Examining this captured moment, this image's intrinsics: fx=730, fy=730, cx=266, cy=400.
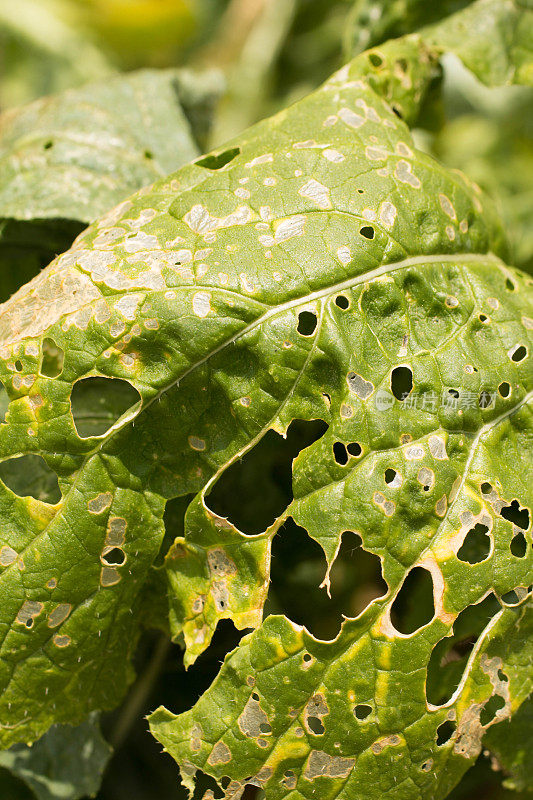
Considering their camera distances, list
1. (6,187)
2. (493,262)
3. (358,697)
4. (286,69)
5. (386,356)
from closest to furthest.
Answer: (358,697)
(386,356)
(493,262)
(6,187)
(286,69)

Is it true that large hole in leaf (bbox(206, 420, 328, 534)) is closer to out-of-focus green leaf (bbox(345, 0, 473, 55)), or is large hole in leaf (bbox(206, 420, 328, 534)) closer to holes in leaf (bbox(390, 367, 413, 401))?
holes in leaf (bbox(390, 367, 413, 401))

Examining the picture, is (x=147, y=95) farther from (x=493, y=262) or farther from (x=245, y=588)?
(x=245, y=588)

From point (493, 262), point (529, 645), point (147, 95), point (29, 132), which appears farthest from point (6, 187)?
point (529, 645)

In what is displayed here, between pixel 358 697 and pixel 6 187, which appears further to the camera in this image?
pixel 6 187

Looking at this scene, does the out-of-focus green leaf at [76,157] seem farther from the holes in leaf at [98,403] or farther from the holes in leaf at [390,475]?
the holes in leaf at [390,475]

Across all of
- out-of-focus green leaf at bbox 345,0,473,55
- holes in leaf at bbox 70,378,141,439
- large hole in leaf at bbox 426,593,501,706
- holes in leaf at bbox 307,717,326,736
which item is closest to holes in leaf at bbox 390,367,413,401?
large hole in leaf at bbox 426,593,501,706

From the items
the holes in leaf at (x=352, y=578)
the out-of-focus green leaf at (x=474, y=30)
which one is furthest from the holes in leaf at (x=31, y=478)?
the out-of-focus green leaf at (x=474, y=30)

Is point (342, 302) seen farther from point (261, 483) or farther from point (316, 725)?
point (316, 725)
